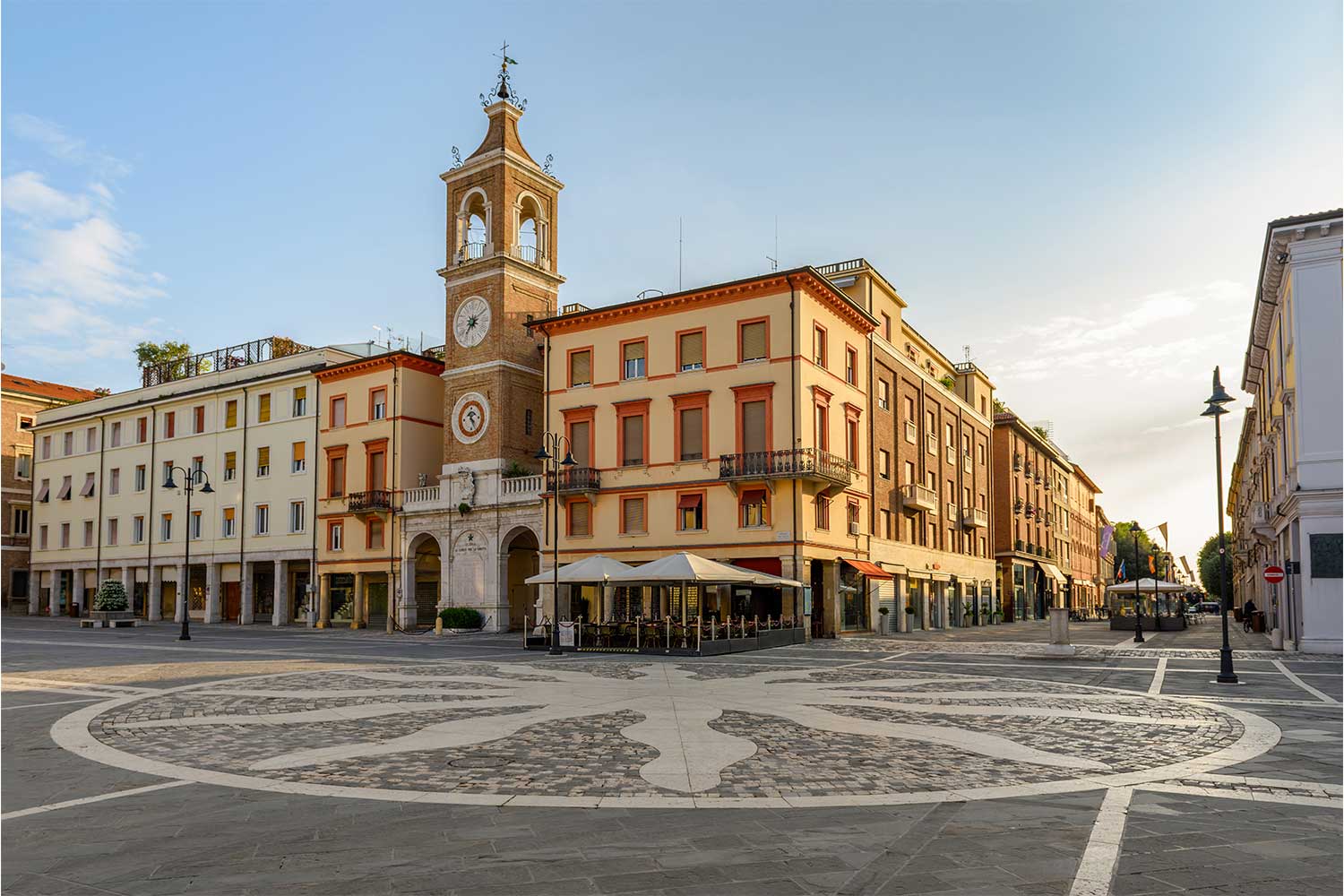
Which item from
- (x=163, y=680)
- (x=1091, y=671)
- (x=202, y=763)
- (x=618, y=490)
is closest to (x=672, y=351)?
(x=618, y=490)

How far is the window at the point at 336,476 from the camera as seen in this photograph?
165 feet

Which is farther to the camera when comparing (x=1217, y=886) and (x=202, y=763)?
(x=202, y=763)

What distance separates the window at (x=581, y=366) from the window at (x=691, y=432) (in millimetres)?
5228

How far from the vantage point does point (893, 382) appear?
48.0m

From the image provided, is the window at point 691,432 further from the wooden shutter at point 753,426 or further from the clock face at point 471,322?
the clock face at point 471,322

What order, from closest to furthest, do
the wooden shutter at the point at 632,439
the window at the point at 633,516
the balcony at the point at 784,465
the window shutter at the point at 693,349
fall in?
1. the balcony at the point at 784,465
2. the window shutter at the point at 693,349
3. the window at the point at 633,516
4. the wooden shutter at the point at 632,439

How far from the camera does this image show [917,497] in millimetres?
48438

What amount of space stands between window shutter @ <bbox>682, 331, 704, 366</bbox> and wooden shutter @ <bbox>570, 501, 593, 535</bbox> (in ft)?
24.4

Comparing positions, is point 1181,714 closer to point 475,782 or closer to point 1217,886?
point 1217,886

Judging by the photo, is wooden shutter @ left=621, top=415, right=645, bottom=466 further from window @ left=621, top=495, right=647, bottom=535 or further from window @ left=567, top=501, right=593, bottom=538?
window @ left=567, top=501, right=593, bottom=538

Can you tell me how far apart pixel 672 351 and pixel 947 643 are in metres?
15.7

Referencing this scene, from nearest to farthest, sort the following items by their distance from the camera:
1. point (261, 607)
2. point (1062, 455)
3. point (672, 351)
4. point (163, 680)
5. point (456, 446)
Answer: point (163, 680) < point (672, 351) < point (456, 446) < point (261, 607) < point (1062, 455)

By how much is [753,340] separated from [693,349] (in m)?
2.78

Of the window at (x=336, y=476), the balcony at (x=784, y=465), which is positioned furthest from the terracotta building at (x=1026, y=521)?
the window at (x=336, y=476)
